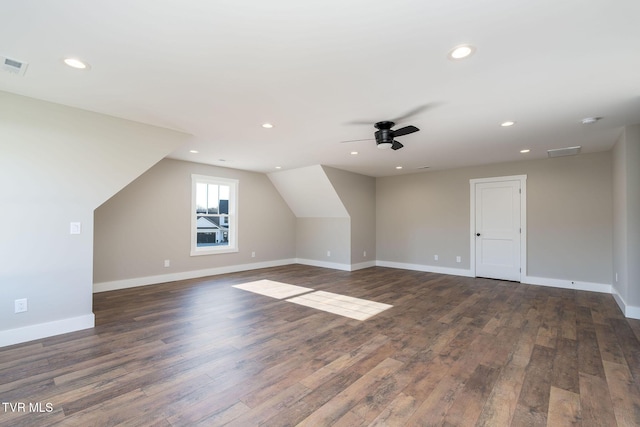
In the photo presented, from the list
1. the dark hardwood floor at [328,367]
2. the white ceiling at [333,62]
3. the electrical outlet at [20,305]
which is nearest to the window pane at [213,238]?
the dark hardwood floor at [328,367]

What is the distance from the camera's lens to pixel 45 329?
10.0ft

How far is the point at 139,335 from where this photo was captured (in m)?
Result: 3.10

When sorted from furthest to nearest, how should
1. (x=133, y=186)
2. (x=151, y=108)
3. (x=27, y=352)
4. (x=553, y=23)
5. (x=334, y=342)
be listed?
(x=133, y=186)
(x=151, y=108)
(x=334, y=342)
(x=27, y=352)
(x=553, y=23)

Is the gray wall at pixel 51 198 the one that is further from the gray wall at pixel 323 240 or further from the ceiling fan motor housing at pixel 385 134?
Result: the gray wall at pixel 323 240

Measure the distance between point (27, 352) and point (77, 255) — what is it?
99 cm

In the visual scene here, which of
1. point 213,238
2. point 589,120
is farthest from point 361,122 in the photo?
point 213,238

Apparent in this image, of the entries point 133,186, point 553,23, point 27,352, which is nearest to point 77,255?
point 27,352

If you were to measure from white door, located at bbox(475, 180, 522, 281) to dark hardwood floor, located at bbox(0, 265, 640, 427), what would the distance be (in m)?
1.77

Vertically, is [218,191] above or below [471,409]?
above

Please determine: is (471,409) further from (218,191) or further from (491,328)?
(218,191)

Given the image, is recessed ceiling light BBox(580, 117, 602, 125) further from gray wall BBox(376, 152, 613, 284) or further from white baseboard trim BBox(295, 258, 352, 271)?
white baseboard trim BBox(295, 258, 352, 271)

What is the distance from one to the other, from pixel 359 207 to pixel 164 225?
4.43 m

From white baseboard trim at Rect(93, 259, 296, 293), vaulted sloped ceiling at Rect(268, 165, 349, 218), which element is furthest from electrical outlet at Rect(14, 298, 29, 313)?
vaulted sloped ceiling at Rect(268, 165, 349, 218)

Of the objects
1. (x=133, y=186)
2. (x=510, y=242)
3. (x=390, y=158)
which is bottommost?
(x=510, y=242)
